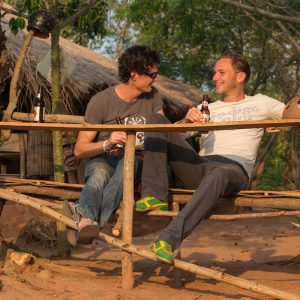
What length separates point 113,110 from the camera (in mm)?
4805

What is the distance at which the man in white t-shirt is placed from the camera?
402 cm

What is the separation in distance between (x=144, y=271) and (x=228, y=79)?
69.2 inches

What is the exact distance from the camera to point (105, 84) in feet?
34.2

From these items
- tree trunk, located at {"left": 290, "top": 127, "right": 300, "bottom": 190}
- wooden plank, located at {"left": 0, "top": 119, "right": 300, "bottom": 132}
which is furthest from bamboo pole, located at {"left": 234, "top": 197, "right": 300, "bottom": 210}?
tree trunk, located at {"left": 290, "top": 127, "right": 300, "bottom": 190}

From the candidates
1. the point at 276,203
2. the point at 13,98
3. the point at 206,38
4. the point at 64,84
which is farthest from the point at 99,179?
the point at 206,38

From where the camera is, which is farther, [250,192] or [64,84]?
[64,84]

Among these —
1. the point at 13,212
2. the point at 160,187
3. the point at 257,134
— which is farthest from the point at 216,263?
the point at 13,212

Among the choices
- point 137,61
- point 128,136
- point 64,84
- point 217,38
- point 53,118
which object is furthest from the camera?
point 217,38

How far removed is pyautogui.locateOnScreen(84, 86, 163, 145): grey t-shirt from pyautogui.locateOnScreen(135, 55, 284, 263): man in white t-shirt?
473 mm

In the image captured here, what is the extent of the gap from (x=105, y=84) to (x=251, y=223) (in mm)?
3706

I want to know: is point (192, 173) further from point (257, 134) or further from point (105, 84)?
point (105, 84)

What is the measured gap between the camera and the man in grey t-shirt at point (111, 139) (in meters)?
4.20

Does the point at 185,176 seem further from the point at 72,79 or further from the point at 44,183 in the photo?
the point at 72,79

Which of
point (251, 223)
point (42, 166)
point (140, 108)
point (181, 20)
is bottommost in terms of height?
point (251, 223)
